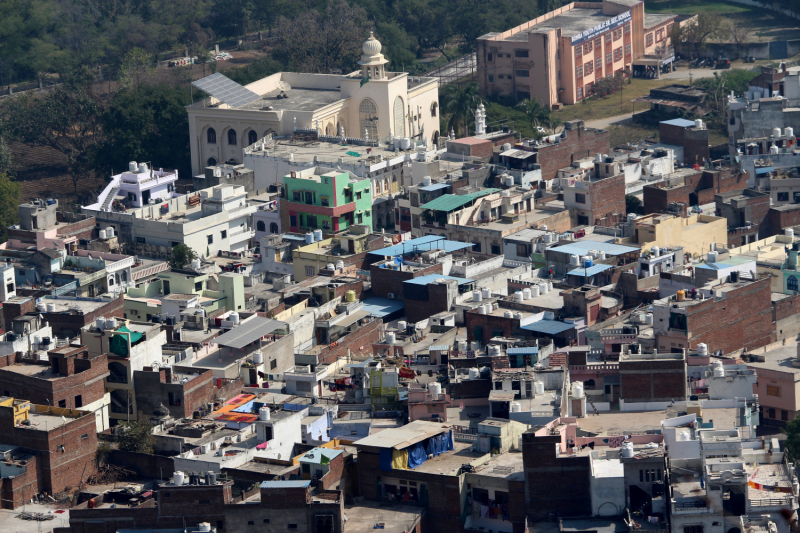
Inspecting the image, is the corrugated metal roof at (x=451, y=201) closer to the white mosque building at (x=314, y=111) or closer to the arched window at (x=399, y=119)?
the white mosque building at (x=314, y=111)

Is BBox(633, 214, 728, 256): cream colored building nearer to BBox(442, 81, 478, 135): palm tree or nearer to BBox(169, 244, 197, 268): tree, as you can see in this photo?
BBox(169, 244, 197, 268): tree

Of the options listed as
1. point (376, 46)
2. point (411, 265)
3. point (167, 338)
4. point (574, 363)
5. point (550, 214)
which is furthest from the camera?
point (376, 46)

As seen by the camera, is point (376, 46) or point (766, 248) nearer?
point (766, 248)

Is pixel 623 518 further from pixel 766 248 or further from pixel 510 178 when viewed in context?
pixel 510 178

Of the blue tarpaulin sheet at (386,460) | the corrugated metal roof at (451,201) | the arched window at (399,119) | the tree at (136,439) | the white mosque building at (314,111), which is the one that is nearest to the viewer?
the blue tarpaulin sheet at (386,460)

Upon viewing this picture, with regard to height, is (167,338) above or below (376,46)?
below

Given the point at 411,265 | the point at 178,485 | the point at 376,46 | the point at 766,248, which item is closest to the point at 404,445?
the point at 178,485

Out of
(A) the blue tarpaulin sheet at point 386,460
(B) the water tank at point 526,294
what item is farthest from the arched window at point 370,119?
(A) the blue tarpaulin sheet at point 386,460
